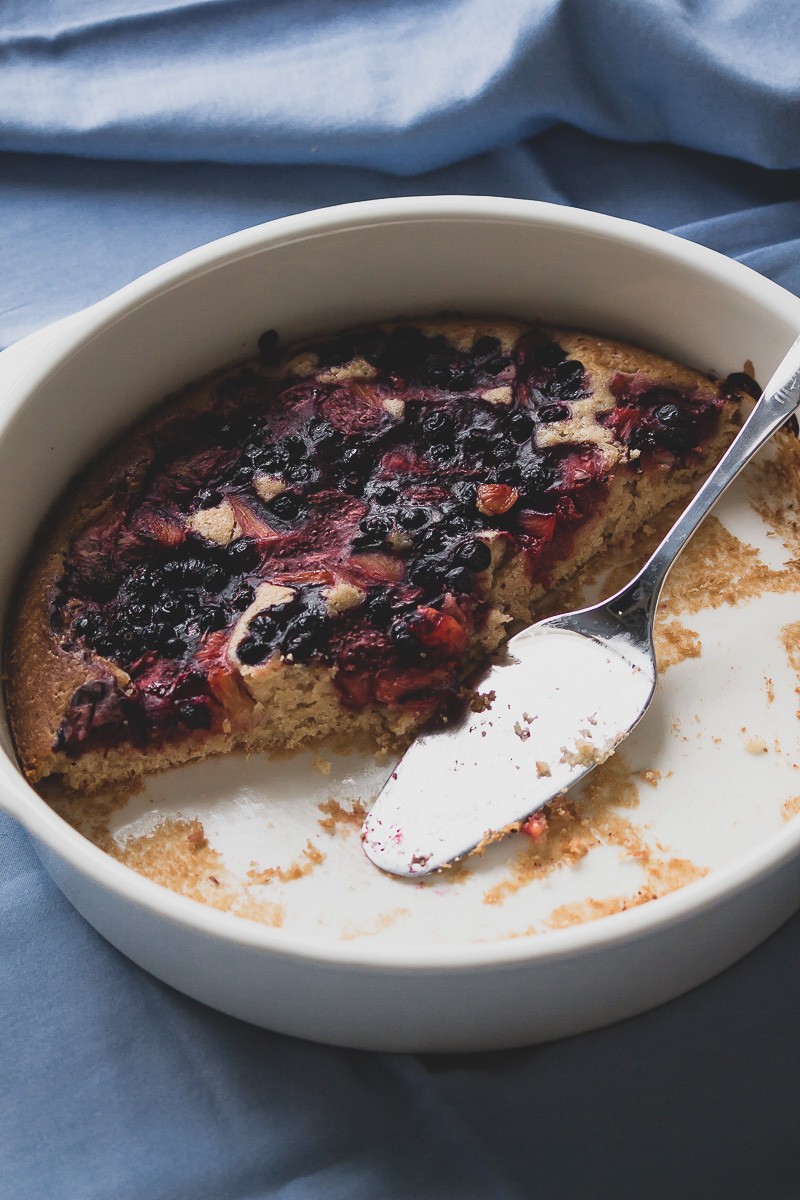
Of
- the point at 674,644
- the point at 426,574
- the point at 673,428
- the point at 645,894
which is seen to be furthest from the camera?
the point at 673,428

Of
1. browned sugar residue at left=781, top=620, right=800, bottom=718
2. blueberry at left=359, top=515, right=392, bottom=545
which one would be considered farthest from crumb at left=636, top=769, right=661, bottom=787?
blueberry at left=359, top=515, right=392, bottom=545

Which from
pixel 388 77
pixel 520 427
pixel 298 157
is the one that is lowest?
pixel 520 427

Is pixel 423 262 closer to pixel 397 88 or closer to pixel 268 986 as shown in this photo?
pixel 397 88

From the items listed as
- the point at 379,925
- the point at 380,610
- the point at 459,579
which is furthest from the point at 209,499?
the point at 379,925

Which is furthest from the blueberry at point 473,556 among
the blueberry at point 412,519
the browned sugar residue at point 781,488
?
the browned sugar residue at point 781,488

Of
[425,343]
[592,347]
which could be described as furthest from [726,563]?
[425,343]

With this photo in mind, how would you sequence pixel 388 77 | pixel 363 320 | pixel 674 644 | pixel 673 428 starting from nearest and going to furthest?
pixel 674 644 < pixel 673 428 < pixel 363 320 < pixel 388 77

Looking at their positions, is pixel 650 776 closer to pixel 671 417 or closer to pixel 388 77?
pixel 671 417
